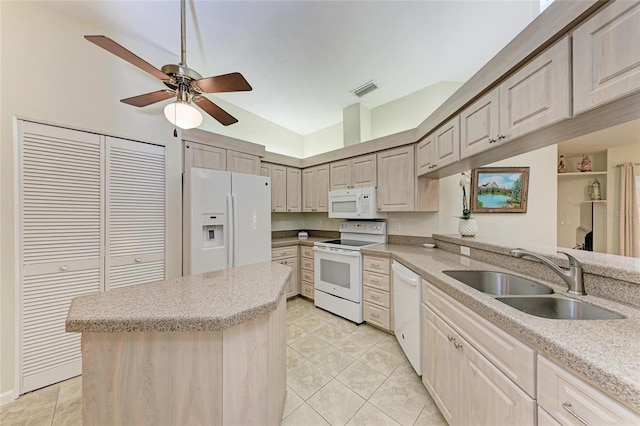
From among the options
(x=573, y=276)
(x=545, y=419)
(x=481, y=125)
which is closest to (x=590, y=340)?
(x=545, y=419)

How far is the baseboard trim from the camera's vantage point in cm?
160

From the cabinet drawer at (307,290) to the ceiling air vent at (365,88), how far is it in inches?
113

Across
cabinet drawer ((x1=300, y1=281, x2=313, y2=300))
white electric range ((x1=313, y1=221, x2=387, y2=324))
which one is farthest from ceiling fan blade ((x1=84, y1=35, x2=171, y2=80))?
cabinet drawer ((x1=300, y1=281, x2=313, y2=300))

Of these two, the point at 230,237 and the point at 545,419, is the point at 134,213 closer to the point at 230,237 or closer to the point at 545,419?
the point at 230,237

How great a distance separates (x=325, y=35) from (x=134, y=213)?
8.20 feet

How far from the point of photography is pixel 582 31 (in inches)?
37.4

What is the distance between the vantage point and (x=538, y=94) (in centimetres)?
116

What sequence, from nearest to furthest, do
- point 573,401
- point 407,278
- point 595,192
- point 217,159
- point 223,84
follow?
point 573,401
point 223,84
point 407,278
point 217,159
point 595,192

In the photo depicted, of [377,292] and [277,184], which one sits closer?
[377,292]

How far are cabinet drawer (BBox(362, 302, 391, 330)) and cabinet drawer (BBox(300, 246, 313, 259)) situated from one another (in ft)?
3.74

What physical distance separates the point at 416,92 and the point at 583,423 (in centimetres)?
328

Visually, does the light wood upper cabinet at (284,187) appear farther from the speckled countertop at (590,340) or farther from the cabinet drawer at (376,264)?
the speckled countertop at (590,340)

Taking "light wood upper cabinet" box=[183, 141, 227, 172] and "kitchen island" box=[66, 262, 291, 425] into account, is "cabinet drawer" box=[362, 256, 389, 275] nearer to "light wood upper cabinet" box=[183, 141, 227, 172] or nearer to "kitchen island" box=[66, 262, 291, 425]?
"kitchen island" box=[66, 262, 291, 425]

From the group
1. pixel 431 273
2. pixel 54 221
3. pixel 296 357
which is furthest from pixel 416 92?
pixel 54 221
